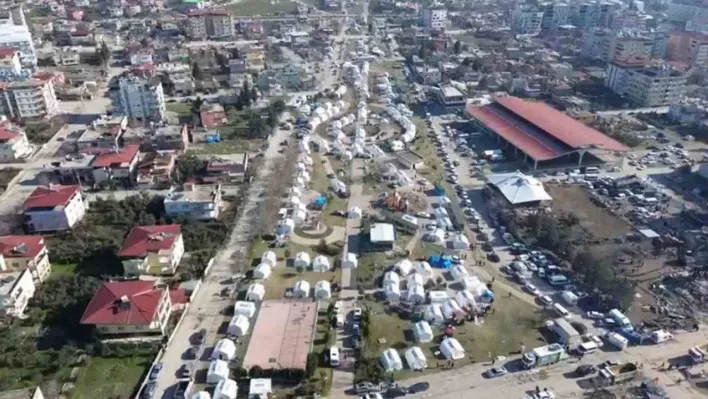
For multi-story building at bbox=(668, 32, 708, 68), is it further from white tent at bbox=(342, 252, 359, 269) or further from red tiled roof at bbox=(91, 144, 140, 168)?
red tiled roof at bbox=(91, 144, 140, 168)

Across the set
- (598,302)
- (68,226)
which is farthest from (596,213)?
(68,226)

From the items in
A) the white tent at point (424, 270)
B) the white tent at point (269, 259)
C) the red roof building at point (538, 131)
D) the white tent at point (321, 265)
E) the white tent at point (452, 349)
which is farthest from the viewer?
the red roof building at point (538, 131)

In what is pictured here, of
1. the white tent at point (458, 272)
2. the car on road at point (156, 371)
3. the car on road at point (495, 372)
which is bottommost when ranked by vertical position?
the car on road at point (495, 372)

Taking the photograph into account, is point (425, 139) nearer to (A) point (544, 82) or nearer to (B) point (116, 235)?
(A) point (544, 82)

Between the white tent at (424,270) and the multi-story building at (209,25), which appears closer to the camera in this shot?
the white tent at (424,270)

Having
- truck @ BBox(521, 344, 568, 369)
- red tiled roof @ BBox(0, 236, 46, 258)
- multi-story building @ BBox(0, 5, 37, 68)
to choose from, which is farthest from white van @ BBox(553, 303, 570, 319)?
multi-story building @ BBox(0, 5, 37, 68)

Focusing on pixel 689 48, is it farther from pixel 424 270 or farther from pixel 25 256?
pixel 25 256

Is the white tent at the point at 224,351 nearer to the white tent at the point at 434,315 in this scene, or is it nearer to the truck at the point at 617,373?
the white tent at the point at 434,315

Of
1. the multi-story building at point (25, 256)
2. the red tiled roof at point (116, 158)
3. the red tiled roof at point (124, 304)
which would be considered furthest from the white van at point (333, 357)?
the red tiled roof at point (116, 158)
